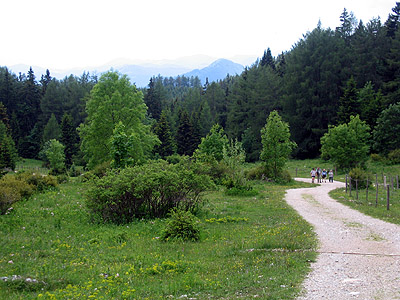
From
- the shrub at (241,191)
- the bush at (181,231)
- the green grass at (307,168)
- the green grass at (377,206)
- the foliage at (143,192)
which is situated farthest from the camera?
the green grass at (307,168)

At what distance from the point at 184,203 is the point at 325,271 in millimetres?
9311

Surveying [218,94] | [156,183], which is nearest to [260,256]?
[156,183]

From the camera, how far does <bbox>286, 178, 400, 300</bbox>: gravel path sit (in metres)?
7.00

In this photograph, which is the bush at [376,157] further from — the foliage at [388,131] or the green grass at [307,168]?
the green grass at [307,168]

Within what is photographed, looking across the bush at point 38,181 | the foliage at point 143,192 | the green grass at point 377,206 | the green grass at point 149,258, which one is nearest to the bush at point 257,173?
the green grass at point 377,206

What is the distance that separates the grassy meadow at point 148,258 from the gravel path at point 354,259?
1.42ft

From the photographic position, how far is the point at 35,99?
10856 cm

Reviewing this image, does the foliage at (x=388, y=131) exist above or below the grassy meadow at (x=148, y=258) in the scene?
above

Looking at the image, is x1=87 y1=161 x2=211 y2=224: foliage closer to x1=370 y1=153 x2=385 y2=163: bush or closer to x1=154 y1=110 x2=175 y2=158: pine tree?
x1=370 y1=153 x2=385 y2=163: bush

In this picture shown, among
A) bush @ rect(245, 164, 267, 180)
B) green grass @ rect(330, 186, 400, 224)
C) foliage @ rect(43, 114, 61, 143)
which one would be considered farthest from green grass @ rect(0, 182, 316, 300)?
foliage @ rect(43, 114, 61, 143)

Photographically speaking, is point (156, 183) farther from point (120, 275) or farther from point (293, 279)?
point (293, 279)

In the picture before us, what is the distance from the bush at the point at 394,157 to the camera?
42438 millimetres

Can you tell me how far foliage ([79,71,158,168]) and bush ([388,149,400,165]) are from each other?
29.3 m

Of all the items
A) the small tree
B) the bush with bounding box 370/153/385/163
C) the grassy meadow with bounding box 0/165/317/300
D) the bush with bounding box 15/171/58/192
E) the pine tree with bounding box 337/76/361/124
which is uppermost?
the pine tree with bounding box 337/76/361/124
